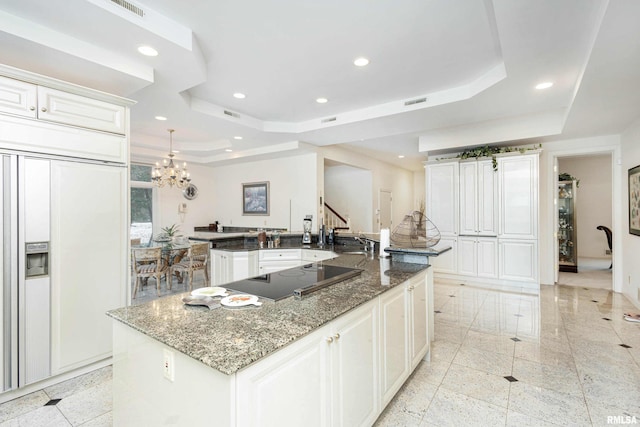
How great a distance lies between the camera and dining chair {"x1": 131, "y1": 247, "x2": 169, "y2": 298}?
445 centimetres

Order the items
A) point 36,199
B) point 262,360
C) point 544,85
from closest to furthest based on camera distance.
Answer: point 262,360 → point 36,199 → point 544,85

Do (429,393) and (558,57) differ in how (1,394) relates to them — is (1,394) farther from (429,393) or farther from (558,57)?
(558,57)

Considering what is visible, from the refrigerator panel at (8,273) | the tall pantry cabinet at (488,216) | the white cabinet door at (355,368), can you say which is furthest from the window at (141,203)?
the white cabinet door at (355,368)

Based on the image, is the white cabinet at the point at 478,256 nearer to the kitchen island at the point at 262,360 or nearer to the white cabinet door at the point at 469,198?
the white cabinet door at the point at 469,198

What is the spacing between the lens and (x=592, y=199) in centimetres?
800

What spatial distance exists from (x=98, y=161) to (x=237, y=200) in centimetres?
511

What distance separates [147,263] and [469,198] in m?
5.59

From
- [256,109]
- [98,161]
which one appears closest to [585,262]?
[256,109]

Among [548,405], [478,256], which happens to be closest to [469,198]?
[478,256]

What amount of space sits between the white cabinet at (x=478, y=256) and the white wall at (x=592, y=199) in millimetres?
4605

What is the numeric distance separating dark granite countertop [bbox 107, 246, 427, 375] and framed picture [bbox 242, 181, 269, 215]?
5374mm

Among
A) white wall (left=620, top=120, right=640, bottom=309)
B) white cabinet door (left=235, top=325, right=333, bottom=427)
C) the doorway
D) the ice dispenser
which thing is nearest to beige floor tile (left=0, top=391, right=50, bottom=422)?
the ice dispenser

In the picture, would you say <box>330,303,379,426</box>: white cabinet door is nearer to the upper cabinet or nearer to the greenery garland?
the upper cabinet

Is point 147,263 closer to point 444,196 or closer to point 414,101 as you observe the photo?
point 414,101
